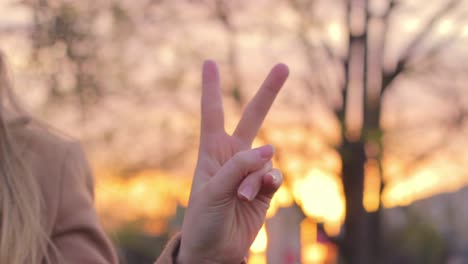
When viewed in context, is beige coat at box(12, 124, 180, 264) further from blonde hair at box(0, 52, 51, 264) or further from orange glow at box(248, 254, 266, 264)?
orange glow at box(248, 254, 266, 264)

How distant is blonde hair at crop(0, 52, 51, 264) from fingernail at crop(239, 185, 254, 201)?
459mm

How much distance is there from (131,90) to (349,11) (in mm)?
2697

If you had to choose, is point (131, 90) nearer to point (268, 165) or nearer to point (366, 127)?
point (366, 127)

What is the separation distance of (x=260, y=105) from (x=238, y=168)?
1.05 feet

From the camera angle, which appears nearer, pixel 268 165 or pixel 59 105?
pixel 268 165

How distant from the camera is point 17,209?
70.2 inches

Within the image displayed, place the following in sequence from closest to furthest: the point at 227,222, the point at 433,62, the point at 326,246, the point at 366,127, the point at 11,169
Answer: the point at 227,222, the point at 11,169, the point at 366,127, the point at 433,62, the point at 326,246

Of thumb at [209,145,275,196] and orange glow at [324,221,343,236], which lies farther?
orange glow at [324,221,343,236]

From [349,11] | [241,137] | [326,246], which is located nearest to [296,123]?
[349,11]

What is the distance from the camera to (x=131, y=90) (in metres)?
9.55

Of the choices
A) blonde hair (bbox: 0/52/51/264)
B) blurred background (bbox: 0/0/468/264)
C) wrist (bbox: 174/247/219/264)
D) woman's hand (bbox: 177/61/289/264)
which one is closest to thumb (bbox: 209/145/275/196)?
woman's hand (bbox: 177/61/289/264)

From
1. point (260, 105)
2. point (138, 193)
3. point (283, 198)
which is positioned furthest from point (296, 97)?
point (260, 105)

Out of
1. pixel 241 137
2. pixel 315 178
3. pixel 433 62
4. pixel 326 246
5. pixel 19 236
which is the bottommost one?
pixel 326 246

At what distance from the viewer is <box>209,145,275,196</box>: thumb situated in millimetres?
1615
